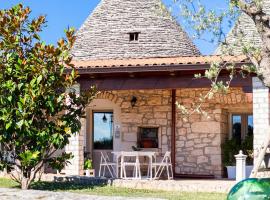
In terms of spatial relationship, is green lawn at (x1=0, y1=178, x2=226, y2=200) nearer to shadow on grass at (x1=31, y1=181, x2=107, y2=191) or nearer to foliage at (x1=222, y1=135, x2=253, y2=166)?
shadow on grass at (x1=31, y1=181, x2=107, y2=191)

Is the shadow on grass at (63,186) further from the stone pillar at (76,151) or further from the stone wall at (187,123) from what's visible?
the stone wall at (187,123)

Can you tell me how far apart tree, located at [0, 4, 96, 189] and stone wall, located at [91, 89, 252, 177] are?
5066mm

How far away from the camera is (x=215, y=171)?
1630 centimetres

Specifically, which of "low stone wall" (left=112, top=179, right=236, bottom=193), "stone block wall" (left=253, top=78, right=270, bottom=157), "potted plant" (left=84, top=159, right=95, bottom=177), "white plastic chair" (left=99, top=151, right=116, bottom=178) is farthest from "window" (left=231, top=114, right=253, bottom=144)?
"potted plant" (left=84, top=159, right=95, bottom=177)

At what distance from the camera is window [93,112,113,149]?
697 inches

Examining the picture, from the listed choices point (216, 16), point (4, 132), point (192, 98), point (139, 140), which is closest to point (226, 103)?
point (192, 98)

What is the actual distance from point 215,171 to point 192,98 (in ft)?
7.18

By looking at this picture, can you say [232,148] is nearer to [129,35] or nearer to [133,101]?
[133,101]

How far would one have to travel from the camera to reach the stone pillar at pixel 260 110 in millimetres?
12750

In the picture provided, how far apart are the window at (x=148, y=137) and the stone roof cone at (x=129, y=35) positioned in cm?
350

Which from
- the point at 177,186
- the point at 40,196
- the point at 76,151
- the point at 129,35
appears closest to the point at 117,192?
the point at 177,186

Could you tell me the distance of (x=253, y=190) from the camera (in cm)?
668

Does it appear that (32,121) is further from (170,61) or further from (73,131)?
(170,61)

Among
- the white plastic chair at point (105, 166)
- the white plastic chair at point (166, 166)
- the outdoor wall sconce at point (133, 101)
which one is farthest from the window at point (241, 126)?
the white plastic chair at point (105, 166)
